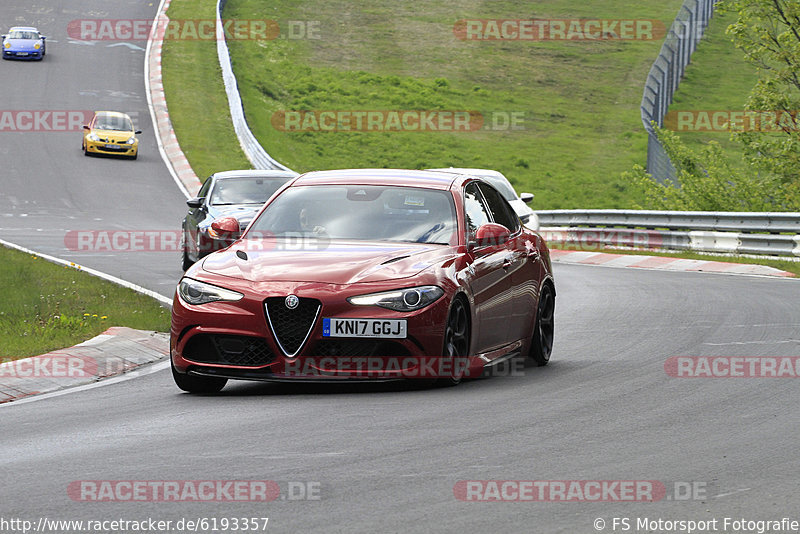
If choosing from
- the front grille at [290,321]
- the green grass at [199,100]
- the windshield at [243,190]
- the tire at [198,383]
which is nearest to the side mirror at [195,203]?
the windshield at [243,190]

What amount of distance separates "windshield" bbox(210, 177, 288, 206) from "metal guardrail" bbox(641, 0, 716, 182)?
678 inches

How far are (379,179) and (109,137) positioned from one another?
32257 millimetres

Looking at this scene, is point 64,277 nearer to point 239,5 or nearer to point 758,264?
point 758,264

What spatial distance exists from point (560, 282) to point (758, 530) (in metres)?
14.5

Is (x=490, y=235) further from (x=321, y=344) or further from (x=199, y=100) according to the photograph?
(x=199, y=100)

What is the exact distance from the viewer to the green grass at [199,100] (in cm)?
4206

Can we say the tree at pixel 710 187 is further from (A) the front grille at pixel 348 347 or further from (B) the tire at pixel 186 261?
(A) the front grille at pixel 348 347

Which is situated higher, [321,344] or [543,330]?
[321,344]

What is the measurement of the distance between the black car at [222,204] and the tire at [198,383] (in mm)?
8401

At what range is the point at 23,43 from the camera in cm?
5353

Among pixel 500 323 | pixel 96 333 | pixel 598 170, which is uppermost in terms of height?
pixel 500 323

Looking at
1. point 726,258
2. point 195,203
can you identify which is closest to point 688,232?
point 726,258

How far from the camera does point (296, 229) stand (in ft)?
31.7

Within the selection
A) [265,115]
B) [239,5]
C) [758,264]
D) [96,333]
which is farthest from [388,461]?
[239,5]
